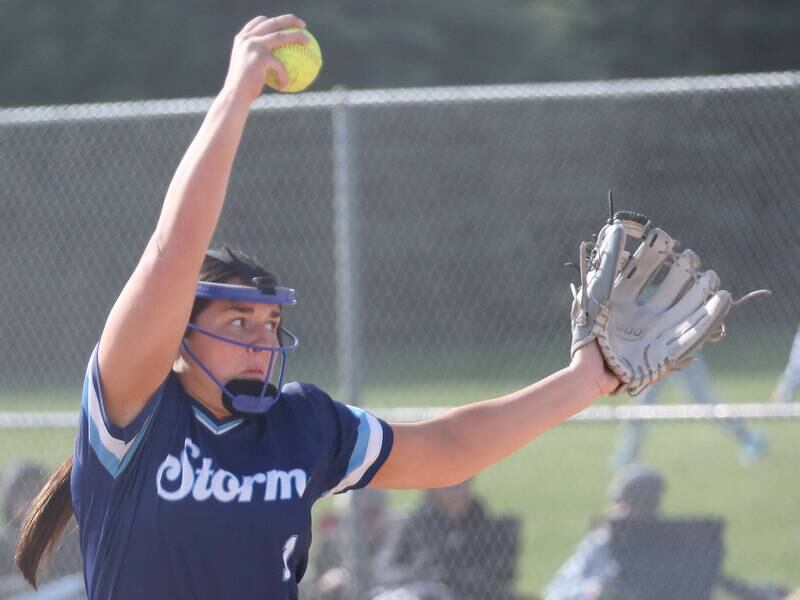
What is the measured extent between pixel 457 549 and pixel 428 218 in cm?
164

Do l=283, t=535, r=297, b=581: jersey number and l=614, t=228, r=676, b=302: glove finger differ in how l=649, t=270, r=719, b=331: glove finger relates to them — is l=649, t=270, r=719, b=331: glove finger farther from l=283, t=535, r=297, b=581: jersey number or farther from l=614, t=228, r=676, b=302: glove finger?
l=283, t=535, r=297, b=581: jersey number

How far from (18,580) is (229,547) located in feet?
10.4

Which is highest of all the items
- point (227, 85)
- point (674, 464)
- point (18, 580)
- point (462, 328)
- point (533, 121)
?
point (227, 85)

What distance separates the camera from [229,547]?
2.24 meters

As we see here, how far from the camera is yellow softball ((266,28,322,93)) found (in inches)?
83.1

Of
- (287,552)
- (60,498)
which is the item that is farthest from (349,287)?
(287,552)

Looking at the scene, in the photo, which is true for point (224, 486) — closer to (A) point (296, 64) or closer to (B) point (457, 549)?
(A) point (296, 64)

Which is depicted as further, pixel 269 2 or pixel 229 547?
pixel 269 2

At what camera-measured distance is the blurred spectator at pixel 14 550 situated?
511 centimetres

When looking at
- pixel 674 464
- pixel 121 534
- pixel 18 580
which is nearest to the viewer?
pixel 121 534

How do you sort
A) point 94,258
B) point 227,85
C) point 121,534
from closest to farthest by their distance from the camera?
point 227,85, point 121,534, point 94,258

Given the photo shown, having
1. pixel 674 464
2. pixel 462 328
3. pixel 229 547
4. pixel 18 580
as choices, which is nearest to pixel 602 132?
pixel 462 328

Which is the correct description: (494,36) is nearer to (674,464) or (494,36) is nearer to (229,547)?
(674,464)

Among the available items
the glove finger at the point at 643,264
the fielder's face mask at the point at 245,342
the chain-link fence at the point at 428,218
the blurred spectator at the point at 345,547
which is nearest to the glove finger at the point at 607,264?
the glove finger at the point at 643,264
